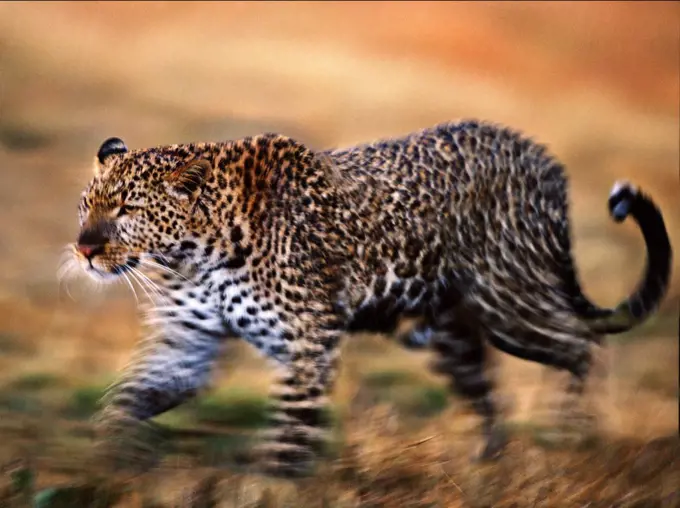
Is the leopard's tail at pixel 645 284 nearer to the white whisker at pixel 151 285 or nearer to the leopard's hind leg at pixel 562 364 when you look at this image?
the leopard's hind leg at pixel 562 364

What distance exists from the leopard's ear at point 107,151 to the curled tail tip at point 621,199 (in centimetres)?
185

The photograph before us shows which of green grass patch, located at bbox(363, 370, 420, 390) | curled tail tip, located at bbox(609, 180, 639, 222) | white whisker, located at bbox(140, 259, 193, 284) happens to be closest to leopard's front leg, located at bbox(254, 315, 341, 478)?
green grass patch, located at bbox(363, 370, 420, 390)

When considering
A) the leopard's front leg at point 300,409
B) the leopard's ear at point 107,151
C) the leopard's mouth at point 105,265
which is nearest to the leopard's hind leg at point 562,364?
the leopard's front leg at point 300,409

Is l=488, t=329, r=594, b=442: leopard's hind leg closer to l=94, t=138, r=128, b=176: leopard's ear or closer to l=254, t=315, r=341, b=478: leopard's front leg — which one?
l=254, t=315, r=341, b=478: leopard's front leg

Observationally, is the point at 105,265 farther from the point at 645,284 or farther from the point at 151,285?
the point at 645,284

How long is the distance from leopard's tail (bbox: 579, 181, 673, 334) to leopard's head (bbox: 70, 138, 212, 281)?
1.61m

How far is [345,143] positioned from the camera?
146 inches

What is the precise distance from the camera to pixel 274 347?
3.35 m

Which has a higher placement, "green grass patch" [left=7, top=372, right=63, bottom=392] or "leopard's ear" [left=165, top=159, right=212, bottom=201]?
"leopard's ear" [left=165, top=159, right=212, bottom=201]

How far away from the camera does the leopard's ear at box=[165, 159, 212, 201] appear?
3.37 m

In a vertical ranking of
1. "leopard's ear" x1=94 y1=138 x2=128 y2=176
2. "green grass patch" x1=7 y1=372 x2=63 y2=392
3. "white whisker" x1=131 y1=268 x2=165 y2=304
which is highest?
"leopard's ear" x1=94 y1=138 x2=128 y2=176

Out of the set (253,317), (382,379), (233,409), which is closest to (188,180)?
(253,317)

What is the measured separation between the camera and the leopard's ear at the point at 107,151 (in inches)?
135

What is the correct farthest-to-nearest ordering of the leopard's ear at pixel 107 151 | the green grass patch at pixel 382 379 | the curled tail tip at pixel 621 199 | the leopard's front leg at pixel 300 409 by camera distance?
the curled tail tip at pixel 621 199
the green grass patch at pixel 382 379
the leopard's ear at pixel 107 151
the leopard's front leg at pixel 300 409
